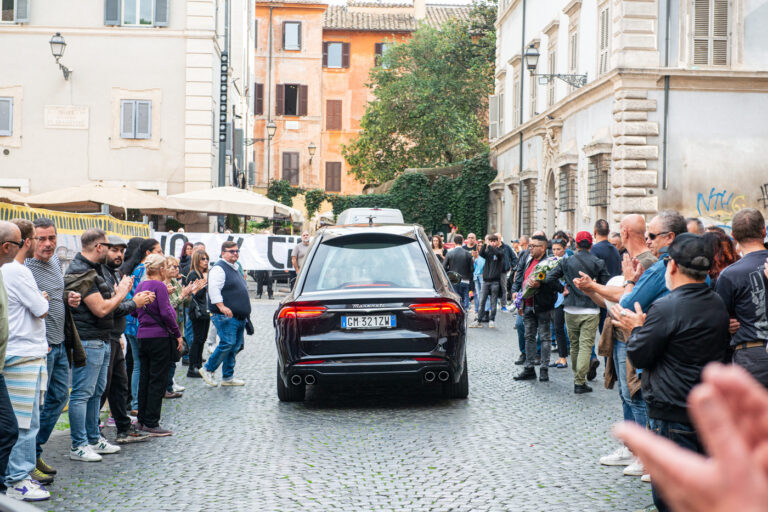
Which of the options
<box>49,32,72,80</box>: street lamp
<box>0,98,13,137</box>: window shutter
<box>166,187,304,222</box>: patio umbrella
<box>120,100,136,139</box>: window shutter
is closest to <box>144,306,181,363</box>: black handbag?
<box>166,187,304,222</box>: patio umbrella

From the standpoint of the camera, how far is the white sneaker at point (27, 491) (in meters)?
5.57

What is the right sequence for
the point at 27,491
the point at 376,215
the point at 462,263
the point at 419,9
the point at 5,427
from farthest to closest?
1. the point at 419,9
2. the point at 376,215
3. the point at 462,263
4. the point at 27,491
5. the point at 5,427

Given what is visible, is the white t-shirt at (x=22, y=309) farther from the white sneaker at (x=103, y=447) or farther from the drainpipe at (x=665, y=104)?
the drainpipe at (x=665, y=104)

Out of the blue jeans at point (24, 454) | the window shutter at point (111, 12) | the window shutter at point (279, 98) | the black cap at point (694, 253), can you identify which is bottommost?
the blue jeans at point (24, 454)

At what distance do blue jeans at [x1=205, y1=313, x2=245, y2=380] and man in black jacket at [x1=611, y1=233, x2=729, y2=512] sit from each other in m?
6.42

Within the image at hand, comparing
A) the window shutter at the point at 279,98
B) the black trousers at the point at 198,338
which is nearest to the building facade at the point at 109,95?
the black trousers at the point at 198,338

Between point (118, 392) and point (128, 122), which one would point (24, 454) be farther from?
point (128, 122)

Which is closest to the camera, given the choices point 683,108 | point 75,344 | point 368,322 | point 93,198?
point 75,344

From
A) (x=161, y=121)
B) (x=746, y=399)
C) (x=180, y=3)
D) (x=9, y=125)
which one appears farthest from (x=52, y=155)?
(x=746, y=399)

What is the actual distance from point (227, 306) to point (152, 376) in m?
2.67

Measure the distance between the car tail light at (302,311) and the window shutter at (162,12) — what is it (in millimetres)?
21668

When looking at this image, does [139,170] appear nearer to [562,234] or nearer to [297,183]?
[562,234]

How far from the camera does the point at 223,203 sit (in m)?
23.4

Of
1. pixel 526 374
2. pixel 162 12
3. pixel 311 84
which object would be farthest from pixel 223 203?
pixel 311 84
